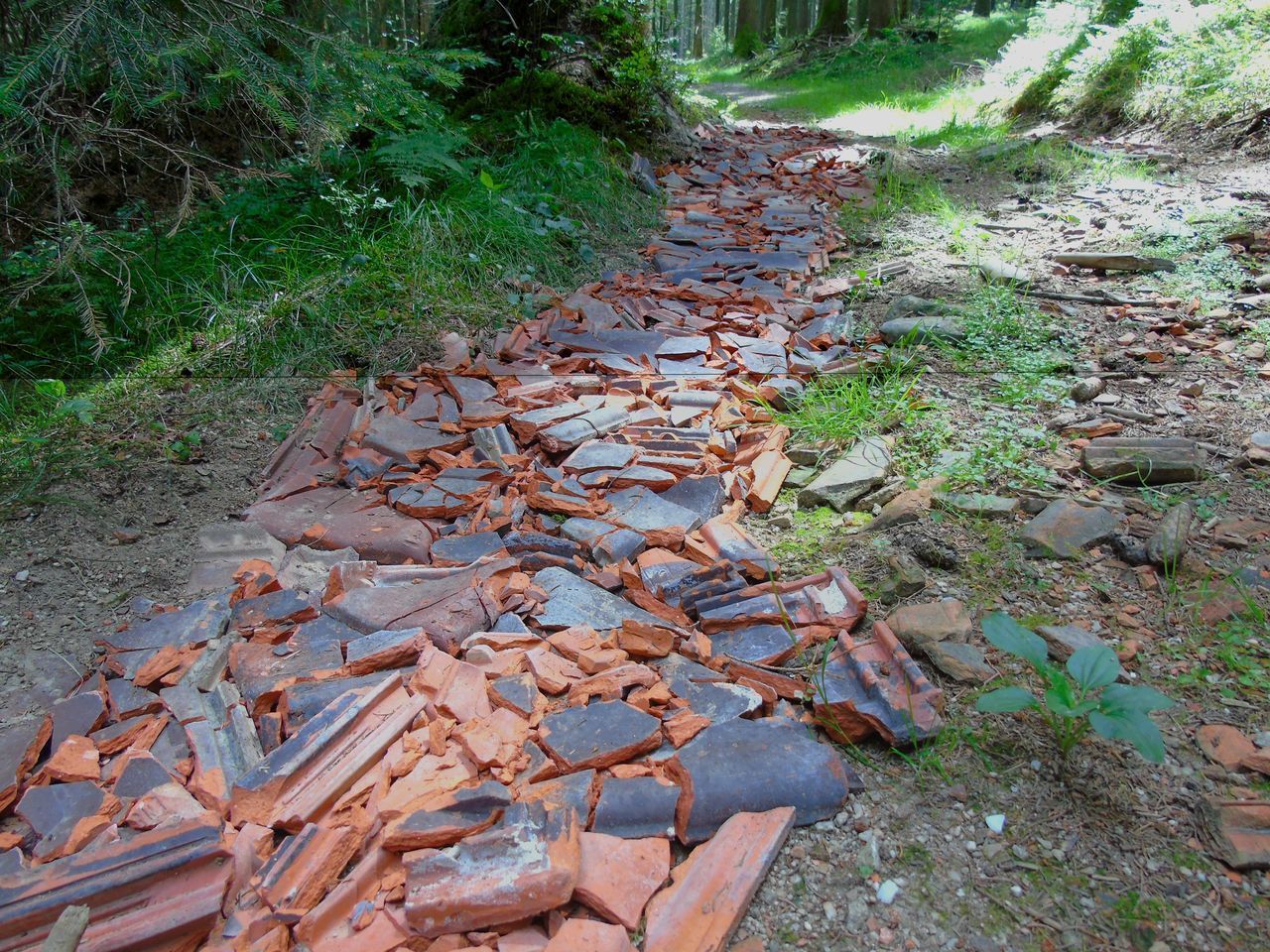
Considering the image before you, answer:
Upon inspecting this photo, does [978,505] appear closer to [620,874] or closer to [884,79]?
[620,874]

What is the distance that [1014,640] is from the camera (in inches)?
65.7

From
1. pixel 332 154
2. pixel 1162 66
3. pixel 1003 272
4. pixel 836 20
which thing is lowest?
pixel 1003 272

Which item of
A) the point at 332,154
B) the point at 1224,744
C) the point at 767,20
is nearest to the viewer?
the point at 1224,744

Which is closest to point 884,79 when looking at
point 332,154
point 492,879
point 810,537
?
point 332,154

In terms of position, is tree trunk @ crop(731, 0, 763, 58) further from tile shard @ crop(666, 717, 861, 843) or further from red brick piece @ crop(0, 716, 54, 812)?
red brick piece @ crop(0, 716, 54, 812)

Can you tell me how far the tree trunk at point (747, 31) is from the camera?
68.1 ft

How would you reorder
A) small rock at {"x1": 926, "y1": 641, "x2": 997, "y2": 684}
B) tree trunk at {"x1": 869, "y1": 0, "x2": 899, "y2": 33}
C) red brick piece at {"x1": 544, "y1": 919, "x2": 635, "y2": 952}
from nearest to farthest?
red brick piece at {"x1": 544, "y1": 919, "x2": 635, "y2": 952}, small rock at {"x1": 926, "y1": 641, "x2": 997, "y2": 684}, tree trunk at {"x1": 869, "y1": 0, "x2": 899, "y2": 33}

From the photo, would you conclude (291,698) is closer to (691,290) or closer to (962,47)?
(691,290)

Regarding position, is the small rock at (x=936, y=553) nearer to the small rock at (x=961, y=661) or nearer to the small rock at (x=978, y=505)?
the small rock at (x=978, y=505)

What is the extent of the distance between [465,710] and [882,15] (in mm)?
18253

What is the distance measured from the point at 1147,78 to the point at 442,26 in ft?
19.2

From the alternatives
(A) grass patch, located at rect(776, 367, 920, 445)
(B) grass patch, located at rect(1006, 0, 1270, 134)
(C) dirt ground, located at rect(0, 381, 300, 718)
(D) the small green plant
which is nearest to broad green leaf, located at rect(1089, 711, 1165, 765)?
(D) the small green plant

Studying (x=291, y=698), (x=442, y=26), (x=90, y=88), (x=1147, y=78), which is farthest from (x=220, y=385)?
(x=1147, y=78)

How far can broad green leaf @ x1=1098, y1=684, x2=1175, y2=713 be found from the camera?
1.50 meters
